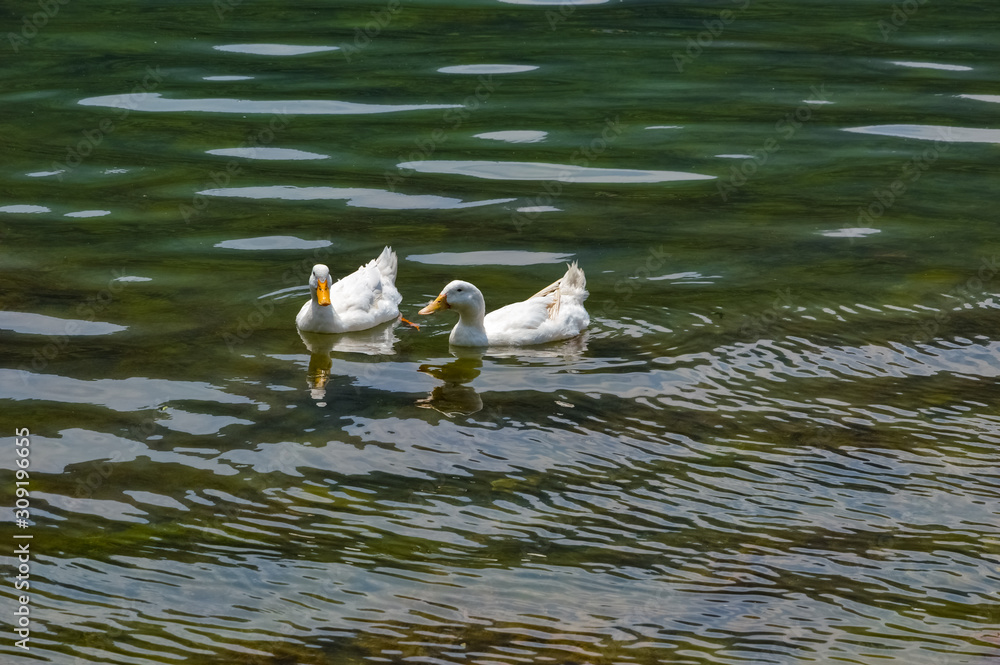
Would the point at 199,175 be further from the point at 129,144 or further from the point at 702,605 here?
the point at 702,605

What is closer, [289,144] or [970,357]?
[970,357]

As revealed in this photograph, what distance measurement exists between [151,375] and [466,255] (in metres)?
4.02

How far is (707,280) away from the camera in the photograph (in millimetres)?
12828

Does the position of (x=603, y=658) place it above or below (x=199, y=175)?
below

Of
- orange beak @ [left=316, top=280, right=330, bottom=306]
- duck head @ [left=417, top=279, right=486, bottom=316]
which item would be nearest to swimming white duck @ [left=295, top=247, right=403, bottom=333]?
orange beak @ [left=316, top=280, right=330, bottom=306]

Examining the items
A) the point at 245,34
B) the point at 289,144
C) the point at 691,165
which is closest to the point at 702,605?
the point at 691,165
